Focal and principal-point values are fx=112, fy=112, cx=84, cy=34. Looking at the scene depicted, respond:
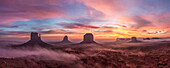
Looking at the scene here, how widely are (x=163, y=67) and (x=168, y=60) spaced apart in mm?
19008

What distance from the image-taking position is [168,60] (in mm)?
199125

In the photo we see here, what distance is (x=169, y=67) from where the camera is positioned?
585 feet

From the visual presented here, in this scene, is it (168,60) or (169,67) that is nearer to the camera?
(169,67)

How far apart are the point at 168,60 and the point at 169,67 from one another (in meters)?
25.9

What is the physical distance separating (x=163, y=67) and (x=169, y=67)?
14.0 metres

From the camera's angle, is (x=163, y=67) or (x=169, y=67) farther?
(x=163, y=67)

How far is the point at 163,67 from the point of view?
19162cm
